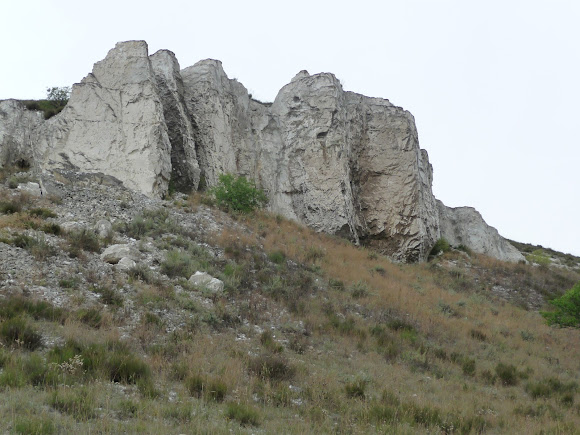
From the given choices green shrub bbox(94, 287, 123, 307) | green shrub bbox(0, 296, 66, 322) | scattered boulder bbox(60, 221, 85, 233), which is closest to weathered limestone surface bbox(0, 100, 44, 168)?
scattered boulder bbox(60, 221, 85, 233)

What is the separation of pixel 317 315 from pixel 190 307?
12.4ft

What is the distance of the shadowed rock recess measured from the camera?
78.6 feet

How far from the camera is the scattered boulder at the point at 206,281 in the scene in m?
14.0

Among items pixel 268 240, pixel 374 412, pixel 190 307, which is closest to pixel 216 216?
pixel 268 240

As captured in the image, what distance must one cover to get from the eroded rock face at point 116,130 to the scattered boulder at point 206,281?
9.18 metres

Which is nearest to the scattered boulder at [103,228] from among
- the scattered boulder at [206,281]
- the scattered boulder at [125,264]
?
the scattered boulder at [125,264]

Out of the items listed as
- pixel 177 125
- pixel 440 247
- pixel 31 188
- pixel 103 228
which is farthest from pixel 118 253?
pixel 440 247

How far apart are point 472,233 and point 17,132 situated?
1159 inches

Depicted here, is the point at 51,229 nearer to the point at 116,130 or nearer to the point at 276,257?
the point at 276,257

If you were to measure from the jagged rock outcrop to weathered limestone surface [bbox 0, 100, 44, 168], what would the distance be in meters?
26.3

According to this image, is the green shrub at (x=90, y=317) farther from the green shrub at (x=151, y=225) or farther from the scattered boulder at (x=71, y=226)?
the green shrub at (x=151, y=225)

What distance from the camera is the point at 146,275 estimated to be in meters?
13.6

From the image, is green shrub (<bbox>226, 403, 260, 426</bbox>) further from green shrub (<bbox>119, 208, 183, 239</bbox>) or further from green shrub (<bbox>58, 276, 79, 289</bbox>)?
green shrub (<bbox>119, 208, 183, 239</bbox>)

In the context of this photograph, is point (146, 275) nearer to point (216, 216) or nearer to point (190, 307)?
point (190, 307)
